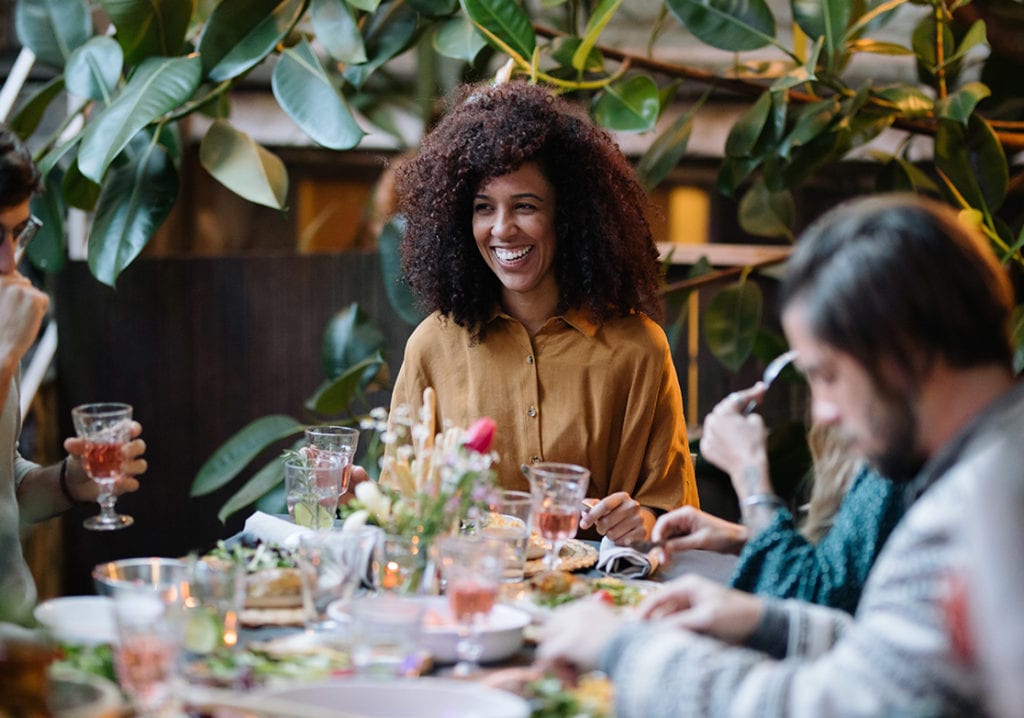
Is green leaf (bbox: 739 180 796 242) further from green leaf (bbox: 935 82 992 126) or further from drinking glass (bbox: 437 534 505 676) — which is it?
drinking glass (bbox: 437 534 505 676)

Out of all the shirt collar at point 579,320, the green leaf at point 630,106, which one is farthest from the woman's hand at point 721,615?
the green leaf at point 630,106

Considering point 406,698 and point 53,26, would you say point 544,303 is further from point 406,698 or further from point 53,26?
point 53,26

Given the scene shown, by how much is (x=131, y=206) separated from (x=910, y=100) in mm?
2096

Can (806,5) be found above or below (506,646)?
above

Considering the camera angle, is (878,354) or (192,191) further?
(192,191)

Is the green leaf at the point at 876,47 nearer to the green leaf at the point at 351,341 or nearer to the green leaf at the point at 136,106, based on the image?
the green leaf at the point at 351,341

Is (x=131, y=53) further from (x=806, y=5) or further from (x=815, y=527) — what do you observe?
(x=815, y=527)

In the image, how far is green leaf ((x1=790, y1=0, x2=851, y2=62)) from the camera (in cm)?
304

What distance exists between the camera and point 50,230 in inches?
139

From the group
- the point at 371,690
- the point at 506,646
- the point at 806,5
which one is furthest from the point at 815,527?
the point at 806,5

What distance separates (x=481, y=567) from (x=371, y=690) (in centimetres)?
26

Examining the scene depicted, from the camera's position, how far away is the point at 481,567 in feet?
4.96

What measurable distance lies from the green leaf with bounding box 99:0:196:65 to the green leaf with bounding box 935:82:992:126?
77.7 inches

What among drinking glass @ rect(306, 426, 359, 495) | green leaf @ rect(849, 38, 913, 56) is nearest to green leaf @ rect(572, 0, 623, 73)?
green leaf @ rect(849, 38, 913, 56)
